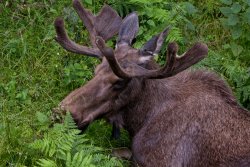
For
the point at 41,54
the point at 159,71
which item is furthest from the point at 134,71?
the point at 41,54

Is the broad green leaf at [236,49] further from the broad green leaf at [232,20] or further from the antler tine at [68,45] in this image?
the antler tine at [68,45]

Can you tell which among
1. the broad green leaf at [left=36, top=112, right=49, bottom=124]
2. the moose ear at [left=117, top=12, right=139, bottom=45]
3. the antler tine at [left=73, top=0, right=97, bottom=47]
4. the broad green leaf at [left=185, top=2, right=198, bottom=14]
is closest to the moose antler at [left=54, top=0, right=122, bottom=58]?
the antler tine at [left=73, top=0, right=97, bottom=47]

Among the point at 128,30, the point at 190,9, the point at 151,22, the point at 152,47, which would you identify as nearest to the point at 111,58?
the point at 152,47

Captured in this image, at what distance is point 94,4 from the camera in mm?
9836

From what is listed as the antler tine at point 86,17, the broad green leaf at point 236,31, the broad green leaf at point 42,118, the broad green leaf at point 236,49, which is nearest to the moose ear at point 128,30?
the antler tine at point 86,17

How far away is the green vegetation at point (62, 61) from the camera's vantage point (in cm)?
724

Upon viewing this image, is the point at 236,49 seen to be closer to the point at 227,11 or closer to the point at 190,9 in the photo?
the point at 227,11

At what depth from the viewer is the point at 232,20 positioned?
920cm

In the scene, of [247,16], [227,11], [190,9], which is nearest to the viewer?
[247,16]

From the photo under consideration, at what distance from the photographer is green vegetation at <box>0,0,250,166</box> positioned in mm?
7242

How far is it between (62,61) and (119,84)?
202 cm

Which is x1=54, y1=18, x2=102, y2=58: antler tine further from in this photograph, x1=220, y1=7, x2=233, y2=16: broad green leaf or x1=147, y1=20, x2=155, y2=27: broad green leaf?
x1=220, y1=7, x2=233, y2=16: broad green leaf

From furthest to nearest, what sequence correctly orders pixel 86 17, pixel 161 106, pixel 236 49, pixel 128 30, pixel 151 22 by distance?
pixel 236 49 < pixel 151 22 < pixel 86 17 < pixel 128 30 < pixel 161 106

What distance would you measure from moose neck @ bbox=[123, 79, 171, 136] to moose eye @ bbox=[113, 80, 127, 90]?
232 mm
